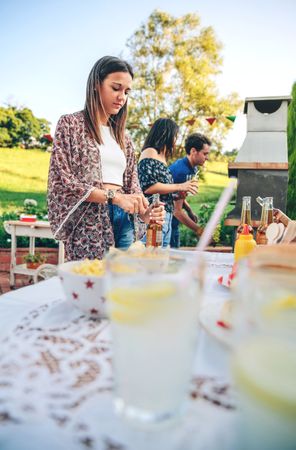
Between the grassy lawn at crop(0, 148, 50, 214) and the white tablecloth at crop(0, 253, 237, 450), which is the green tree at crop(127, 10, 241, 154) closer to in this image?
the grassy lawn at crop(0, 148, 50, 214)

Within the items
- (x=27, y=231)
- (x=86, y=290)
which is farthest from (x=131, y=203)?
(x=27, y=231)

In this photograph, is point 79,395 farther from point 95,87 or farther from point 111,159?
point 95,87

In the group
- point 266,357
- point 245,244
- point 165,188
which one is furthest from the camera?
point 165,188

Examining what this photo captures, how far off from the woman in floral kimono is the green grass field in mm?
5456

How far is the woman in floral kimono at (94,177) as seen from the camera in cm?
150

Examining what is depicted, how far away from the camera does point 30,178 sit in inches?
292

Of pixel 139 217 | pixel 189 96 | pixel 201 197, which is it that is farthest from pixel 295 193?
pixel 189 96

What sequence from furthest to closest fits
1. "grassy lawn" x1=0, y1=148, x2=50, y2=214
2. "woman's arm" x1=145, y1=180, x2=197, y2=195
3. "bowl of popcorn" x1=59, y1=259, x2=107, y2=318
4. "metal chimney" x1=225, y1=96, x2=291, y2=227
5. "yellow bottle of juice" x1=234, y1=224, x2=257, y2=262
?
"grassy lawn" x1=0, y1=148, x2=50, y2=214 < "metal chimney" x1=225, y1=96, x2=291, y2=227 < "woman's arm" x1=145, y1=180, x2=197, y2=195 < "yellow bottle of juice" x1=234, y1=224, x2=257, y2=262 < "bowl of popcorn" x1=59, y1=259, x2=107, y2=318

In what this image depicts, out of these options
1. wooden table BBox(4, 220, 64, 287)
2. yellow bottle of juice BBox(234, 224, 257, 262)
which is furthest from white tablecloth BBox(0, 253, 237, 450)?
wooden table BBox(4, 220, 64, 287)

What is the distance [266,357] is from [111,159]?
1391 millimetres

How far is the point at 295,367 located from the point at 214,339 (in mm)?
190

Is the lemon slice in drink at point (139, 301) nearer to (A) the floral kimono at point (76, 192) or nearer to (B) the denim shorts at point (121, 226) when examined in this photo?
(A) the floral kimono at point (76, 192)

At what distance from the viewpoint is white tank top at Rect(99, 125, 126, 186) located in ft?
5.40

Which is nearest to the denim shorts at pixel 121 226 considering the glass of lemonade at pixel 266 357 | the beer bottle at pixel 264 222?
the beer bottle at pixel 264 222
